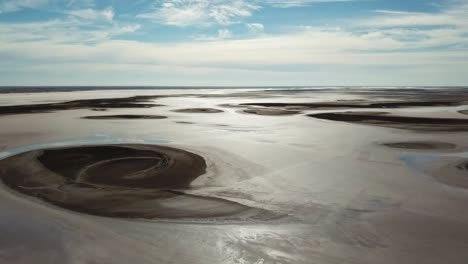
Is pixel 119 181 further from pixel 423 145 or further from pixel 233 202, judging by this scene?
pixel 423 145

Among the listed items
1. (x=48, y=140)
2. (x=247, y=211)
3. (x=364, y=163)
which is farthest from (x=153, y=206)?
(x=48, y=140)

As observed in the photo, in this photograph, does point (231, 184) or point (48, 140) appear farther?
point (48, 140)

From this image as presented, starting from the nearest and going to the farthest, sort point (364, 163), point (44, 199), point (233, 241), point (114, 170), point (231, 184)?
point (233, 241) → point (44, 199) → point (231, 184) → point (114, 170) → point (364, 163)

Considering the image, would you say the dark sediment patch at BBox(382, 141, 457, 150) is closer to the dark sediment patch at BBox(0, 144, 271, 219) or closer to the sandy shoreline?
the sandy shoreline

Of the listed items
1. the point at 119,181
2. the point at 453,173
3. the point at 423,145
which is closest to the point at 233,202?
the point at 119,181

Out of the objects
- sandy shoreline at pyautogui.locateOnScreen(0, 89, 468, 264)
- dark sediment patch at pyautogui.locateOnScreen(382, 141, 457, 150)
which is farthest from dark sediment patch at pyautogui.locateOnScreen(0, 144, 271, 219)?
dark sediment patch at pyautogui.locateOnScreen(382, 141, 457, 150)

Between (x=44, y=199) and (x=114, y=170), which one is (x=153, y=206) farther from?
(x=114, y=170)
